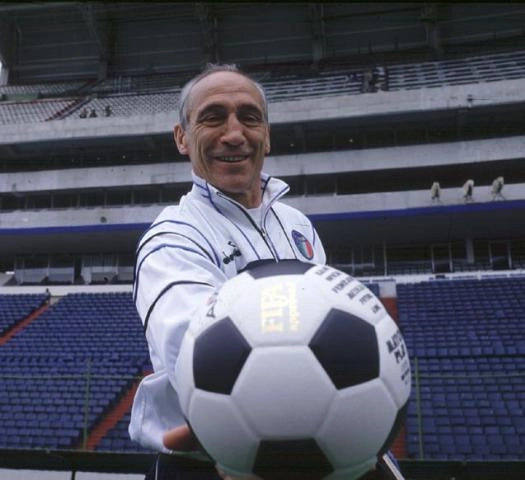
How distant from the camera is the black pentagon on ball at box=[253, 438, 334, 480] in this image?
39.6 inches

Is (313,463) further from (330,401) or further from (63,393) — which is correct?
(63,393)

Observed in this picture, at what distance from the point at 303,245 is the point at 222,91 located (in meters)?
0.64

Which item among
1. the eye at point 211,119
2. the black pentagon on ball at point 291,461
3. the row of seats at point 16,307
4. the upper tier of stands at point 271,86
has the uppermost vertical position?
the upper tier of stands at point 271,86

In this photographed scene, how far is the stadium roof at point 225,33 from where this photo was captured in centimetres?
2792

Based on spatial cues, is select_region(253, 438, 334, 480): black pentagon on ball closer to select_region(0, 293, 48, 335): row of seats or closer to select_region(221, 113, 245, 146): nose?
select_region(221, 113, 245, 146): nose

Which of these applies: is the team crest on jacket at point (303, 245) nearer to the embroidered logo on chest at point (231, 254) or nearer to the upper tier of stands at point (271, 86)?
the embroidered logo on chest at point (231, 254)

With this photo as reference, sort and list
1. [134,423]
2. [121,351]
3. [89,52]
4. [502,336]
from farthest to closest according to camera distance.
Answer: [89,52]
[121,351]
[502,336]
[134,423]

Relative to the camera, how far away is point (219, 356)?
1101 millimetres

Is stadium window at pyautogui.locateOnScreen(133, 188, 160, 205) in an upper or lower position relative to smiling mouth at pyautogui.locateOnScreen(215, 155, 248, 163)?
upper

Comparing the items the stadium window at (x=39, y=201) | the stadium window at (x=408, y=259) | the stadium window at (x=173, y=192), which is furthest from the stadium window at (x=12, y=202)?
the stadium window at (x=408, y=259)

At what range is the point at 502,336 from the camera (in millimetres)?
12047

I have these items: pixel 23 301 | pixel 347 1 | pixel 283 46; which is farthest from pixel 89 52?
pixel 23 301

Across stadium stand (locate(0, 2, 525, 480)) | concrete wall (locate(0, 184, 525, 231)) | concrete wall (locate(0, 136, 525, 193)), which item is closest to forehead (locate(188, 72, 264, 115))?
stadium stand (locate(0, 2, 525, 480))

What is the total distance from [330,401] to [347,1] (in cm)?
3084
